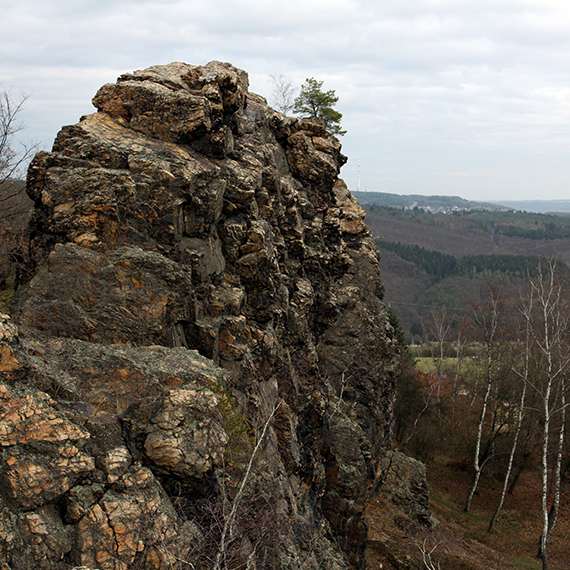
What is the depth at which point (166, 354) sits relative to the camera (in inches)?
389

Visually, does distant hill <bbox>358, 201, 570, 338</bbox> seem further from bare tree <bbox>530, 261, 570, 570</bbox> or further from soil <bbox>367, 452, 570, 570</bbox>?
bare tree <bbox>530, 261, 570, 570</bbox>

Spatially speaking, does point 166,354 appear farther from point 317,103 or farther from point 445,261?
point 445,261

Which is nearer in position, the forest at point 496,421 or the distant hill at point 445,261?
the forest at point 496,421

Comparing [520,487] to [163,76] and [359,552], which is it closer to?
[359,552]

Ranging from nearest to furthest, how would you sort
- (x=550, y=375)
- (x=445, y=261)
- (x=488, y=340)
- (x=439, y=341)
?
(x=550, y=375), (x=488, y=340), (x=439, y=341), (x=445, y=261)

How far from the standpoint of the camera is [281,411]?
48.2 ft

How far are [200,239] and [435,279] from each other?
127m

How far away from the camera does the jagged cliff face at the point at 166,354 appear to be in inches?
274

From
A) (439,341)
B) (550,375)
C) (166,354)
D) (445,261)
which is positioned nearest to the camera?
(166,354)

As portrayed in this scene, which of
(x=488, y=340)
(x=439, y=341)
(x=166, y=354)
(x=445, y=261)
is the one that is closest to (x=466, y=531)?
(x=488, y=340)

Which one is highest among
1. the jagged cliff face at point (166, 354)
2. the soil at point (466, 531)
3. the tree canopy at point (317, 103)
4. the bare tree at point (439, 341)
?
the tree canopy at point (317, 103)

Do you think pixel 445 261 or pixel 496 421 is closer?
pixel 496 421

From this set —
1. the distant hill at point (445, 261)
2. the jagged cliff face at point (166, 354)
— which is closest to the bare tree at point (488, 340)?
the jagged cliff face at point (166, 354)

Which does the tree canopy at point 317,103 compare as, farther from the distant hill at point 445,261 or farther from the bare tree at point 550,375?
the distant hill at point 445,261
